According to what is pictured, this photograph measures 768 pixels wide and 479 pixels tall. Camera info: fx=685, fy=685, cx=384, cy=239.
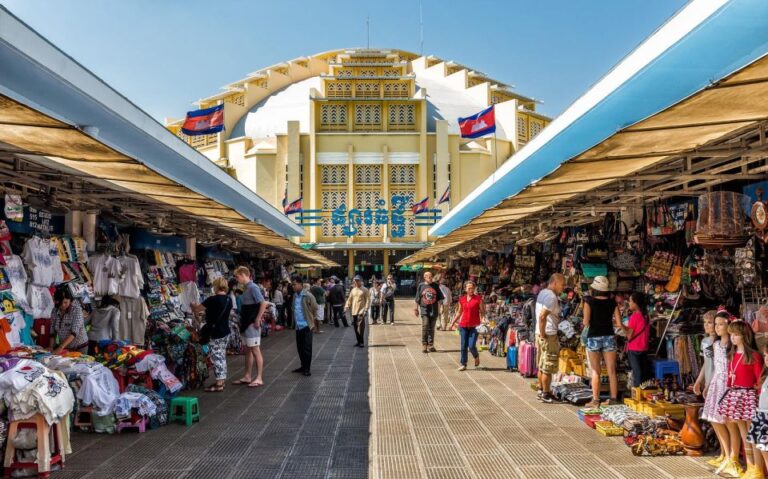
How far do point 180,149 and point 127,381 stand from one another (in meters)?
2.74

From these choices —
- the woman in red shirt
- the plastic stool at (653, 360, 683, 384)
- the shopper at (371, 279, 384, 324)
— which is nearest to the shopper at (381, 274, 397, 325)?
the shopper at (371, 279, 384, 324)

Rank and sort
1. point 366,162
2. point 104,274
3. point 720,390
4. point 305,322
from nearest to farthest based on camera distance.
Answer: point 720,390, point 104,274, point 305,322, point 366,162

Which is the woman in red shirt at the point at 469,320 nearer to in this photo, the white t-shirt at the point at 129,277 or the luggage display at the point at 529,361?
the luggage display at the point at 529,361

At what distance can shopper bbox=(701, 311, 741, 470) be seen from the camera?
5.15 m

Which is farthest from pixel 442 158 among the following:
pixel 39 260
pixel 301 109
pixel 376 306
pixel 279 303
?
pixel 39 260

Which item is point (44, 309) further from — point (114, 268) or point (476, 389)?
point (476, 389)

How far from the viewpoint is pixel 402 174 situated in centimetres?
4294

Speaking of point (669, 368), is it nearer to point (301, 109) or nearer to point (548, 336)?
point (548, 336)

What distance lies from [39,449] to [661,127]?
4.88m

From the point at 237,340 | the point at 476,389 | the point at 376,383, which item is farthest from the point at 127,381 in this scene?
the point at 237,340

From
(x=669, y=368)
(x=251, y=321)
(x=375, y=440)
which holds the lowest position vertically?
(x=375, y=440)

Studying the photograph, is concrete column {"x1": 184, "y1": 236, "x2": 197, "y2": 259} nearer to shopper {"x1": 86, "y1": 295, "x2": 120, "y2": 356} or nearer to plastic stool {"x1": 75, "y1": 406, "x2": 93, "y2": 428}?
shopper {"x1": 86, "y1": 295, "x2": 120, "y2": 356}

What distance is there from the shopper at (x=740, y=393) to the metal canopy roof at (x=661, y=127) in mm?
1368

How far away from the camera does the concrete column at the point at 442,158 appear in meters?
42.2
